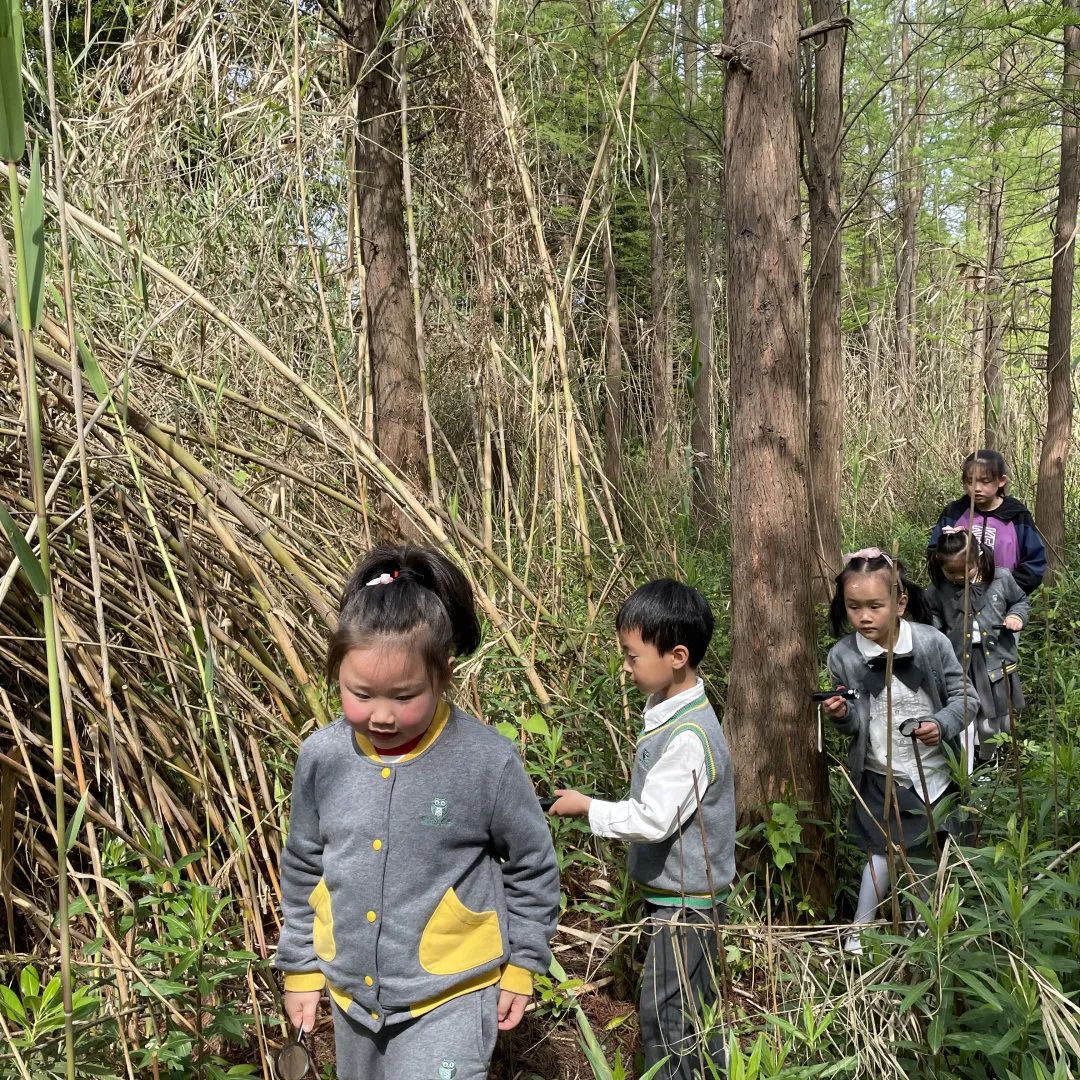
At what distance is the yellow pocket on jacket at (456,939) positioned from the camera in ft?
4.91

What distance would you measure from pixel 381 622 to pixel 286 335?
1979mm

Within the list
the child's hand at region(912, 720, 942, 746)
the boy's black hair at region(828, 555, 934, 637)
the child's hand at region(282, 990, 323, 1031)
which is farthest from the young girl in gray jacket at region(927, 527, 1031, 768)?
the child's hand at region(282, 990, 323, 1031)

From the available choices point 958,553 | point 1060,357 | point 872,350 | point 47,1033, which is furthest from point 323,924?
point 872,350

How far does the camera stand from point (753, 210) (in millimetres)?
2449

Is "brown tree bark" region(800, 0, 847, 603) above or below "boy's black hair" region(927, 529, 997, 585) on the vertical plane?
above

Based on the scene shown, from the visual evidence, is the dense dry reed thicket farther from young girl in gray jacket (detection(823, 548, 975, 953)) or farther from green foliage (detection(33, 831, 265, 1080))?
young girl in gray jacket (detection(823, 548, 975, 953))

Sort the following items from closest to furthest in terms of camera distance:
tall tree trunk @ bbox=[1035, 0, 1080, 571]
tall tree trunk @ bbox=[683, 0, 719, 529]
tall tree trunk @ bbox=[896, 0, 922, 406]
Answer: tall tree trunk @ bbox=[1035, 0, 1080, 571] < tall tree trunk @ bbox=[683, 0, 719, 529] < tall tree trunk @ bbox=[896, 0, 922, 406]

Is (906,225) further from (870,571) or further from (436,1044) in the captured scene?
(436,1044)

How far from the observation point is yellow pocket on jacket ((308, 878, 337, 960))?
1560 mm

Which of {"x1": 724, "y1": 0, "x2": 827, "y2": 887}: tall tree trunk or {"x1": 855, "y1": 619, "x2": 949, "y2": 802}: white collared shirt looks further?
{"x1": 855, "y1": 619, "x2": 949, "y2": 802}: white collared shirt

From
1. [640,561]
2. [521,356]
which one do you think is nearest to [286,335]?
[521,356]

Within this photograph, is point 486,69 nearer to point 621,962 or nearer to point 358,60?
point 358,60

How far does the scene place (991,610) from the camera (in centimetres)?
370

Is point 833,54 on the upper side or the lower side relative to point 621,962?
upper
